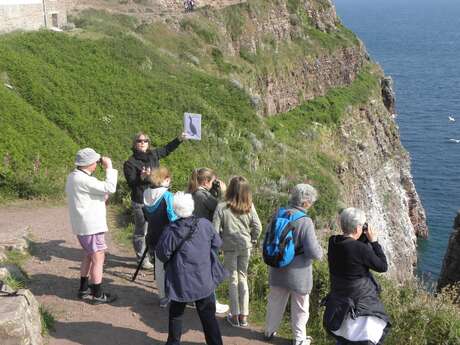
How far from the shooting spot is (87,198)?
7320 mm

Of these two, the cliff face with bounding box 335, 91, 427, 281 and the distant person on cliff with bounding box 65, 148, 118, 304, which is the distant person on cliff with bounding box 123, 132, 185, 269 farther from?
the cliff face with bounding box 335, 91, 427, 281

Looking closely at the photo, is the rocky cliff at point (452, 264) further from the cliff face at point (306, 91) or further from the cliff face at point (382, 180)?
the cliff face at point (382, 180)

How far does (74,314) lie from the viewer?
7641 mm

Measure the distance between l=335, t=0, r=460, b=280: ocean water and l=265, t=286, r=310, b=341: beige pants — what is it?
6.33m

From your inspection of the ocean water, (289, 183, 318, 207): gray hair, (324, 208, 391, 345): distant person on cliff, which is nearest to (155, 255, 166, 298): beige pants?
(289, 183, 318, 207): gray hair

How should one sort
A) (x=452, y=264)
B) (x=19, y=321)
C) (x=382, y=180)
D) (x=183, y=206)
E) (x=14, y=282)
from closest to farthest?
(x=19, y=321) < (x=183, y=206) < (x=14, y=282) < (x=452, y=264) < (x=382, y=180)

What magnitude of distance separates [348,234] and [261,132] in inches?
721

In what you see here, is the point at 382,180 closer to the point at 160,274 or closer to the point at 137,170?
the point at 137,170

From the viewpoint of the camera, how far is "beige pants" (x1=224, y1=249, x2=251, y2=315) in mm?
7398

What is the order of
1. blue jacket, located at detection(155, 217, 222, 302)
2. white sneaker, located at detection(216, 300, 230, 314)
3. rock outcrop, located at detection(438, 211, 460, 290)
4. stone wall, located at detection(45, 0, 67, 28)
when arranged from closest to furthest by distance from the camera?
blue jacket, located at detection(155, 217, 222, 302)
white sneaker, located at detection(216, 300, 230, 314)
rock outcrop, located at detection(438, 211, 460, 290)
stone wall, located at detection(45, 0, 67, 28)

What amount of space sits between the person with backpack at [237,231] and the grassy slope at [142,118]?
68 centimetres

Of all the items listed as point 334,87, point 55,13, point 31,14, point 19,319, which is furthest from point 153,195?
point 334,87

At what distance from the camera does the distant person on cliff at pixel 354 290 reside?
5.89 meters

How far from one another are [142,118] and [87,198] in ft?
42.9
